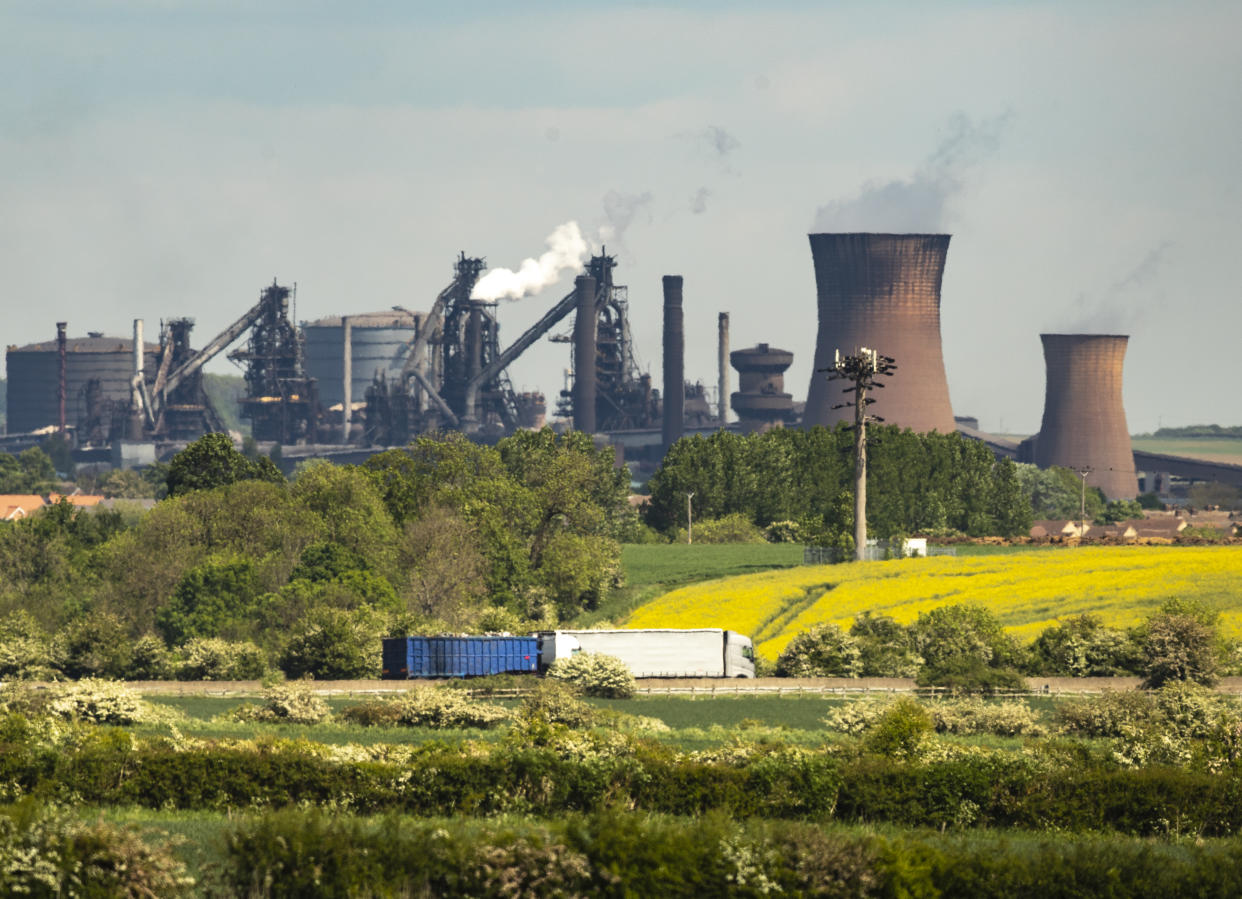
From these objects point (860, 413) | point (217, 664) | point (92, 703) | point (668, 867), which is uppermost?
point (860, 413)

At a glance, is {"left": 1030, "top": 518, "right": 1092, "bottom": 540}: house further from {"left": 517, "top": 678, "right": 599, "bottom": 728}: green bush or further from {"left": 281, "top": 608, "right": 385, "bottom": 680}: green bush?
{"left": 517, "top": 678, "right": 599, "bottom": 728}: green bush

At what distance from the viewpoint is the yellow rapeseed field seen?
213ft

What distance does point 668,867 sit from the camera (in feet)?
67.2

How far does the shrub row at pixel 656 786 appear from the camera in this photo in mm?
26500

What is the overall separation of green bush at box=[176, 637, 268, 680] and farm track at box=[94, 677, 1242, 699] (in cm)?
173

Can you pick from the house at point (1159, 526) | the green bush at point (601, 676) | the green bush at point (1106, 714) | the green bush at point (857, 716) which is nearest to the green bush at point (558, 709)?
the green bush at point (857, 716)

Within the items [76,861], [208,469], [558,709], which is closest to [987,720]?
[558,709]

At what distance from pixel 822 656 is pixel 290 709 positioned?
17.7 m

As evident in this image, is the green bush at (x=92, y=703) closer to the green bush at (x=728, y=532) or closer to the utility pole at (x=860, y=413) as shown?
the utility pole at (x=860, y=413)

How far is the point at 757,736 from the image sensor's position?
3594 cm

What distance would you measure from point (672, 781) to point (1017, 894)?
7.66 meters

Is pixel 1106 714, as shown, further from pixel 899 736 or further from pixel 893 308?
pixel 893 308

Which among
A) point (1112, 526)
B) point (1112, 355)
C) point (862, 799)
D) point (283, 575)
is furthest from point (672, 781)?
point (1112, 355)

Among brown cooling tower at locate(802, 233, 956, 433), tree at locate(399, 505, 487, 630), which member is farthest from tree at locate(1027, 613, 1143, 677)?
brown cooling tower at locate(802, 233, 956, 433)
